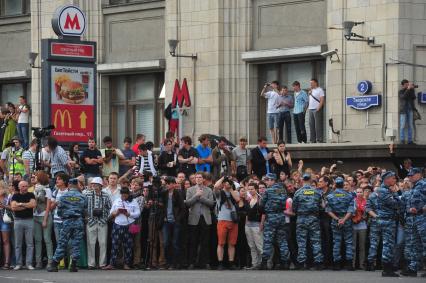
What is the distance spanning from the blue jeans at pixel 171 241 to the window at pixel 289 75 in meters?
9.58

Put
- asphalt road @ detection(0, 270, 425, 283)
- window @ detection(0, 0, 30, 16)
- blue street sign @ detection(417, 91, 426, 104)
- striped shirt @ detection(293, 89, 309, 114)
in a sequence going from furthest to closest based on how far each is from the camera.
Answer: window @ detection(0, 0, 30, 16) < striped shirt @ detection(293, 89, 309, 114) < blue street sign @ detection(417, 91, 426, 104) < asphalt road @ detection(0, 270, 425, 283)

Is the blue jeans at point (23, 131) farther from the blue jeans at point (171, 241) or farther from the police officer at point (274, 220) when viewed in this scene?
the police officer at point (274, 220)

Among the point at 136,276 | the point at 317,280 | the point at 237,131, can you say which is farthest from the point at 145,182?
the point at 237,131

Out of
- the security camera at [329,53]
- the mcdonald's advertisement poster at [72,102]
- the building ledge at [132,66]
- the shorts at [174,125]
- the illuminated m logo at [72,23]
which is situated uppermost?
the illuminated m logo at [72,23]

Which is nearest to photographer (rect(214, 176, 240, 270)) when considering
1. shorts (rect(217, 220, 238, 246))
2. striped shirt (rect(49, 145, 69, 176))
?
shorts (rect(217, 220, 238, 246))

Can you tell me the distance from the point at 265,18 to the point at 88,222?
12.5m

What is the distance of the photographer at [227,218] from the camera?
31156 millimetres

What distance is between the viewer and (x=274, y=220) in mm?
30719

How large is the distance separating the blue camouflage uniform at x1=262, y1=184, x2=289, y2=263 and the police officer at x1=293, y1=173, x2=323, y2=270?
301 mm

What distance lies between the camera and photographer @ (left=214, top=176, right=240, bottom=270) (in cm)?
3116

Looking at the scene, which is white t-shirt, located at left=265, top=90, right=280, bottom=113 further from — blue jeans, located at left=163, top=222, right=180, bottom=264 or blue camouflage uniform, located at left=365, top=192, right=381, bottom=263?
blue camouflage uniform, located at left=365, top=192, right=381, bottom=263

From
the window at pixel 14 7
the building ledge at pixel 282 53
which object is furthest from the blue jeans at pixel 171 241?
the window at pixel 14 7

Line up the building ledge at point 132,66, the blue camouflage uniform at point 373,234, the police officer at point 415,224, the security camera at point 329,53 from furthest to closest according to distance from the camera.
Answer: the building ledge at point 132,66 → the security camera at point 329,53 → the blue camouflage uniform at point 373,234 → the police officer at point 415,224

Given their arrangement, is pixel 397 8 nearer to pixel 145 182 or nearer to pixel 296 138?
pixel 296 138
